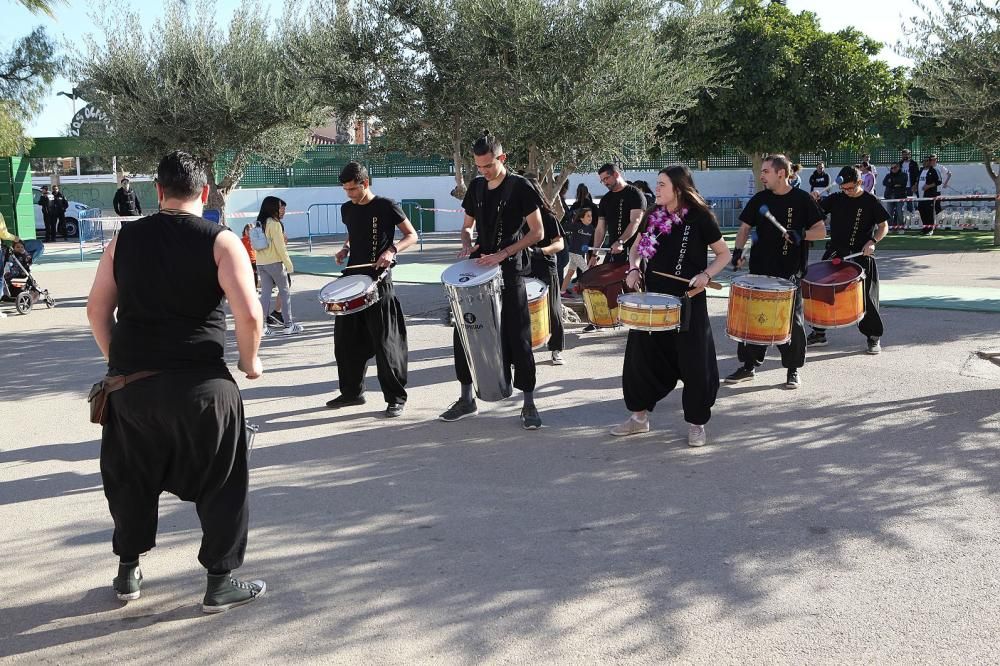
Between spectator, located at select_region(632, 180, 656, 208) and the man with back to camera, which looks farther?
spectator, located at select_region(632, 180, 656, 208)

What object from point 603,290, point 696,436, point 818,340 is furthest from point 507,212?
point 818,340

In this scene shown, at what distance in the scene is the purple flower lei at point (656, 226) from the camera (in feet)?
21.9

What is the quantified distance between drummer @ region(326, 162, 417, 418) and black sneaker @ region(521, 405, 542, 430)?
1.02 m

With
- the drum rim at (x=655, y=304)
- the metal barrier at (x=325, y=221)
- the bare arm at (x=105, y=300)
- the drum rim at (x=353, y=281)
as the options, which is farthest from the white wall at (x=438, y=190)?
the bare arm at (x=105, y=300)

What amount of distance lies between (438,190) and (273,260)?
22651 mm

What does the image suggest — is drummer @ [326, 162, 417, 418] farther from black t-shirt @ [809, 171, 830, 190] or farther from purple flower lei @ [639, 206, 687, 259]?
black t-shirt @ [809, 171, 830, 190]

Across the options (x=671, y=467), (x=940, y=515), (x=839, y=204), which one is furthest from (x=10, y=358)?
(x=940, y=515)

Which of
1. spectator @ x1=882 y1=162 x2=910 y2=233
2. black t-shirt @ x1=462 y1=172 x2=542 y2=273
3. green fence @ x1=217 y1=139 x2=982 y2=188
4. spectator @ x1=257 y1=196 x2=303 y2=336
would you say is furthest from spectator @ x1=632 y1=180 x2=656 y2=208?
green fence @ x1=217 y1=139 x2=982 y2=188

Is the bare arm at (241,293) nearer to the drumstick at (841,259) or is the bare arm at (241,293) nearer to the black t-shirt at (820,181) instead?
the drumstick at (841,259)

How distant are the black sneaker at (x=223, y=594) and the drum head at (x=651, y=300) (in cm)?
317

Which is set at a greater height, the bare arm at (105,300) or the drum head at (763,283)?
the bare arm at (105,300)

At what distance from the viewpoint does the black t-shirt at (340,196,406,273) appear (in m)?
7.86

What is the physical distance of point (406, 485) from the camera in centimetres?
591

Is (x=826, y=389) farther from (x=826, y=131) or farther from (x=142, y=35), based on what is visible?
(x=826, y=131)
